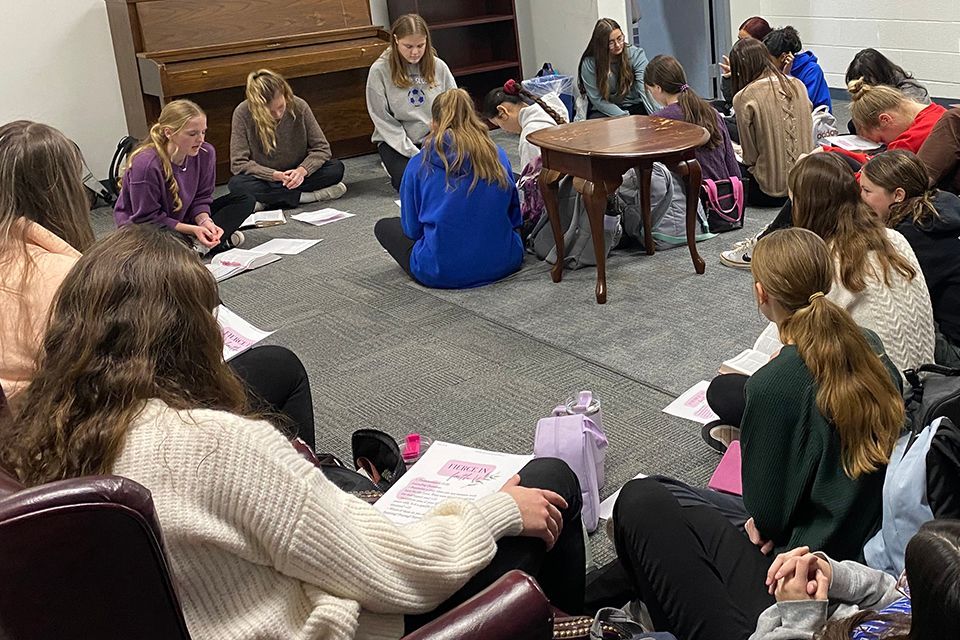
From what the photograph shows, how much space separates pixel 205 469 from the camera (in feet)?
4.29

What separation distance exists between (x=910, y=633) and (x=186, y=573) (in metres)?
0.83

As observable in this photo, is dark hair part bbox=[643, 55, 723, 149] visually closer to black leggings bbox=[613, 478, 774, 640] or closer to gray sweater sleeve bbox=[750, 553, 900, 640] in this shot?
black leggings bbox=[613, 478, 774, 640]

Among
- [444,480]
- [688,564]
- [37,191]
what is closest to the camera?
[688,564]

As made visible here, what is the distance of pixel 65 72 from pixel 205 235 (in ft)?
7.44

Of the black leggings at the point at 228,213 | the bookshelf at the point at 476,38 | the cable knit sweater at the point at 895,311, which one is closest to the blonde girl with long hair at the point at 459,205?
the black leggings at the point at 228,213

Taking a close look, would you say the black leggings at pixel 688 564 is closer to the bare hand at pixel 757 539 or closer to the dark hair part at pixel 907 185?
the bare hand at pixel 757 539

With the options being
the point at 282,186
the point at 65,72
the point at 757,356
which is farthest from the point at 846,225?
the point at 65,72

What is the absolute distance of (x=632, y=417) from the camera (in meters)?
2.98

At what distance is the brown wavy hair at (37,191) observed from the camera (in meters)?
2.43

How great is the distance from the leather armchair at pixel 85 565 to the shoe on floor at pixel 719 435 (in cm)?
188

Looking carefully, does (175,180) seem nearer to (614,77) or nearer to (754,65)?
(754,65)

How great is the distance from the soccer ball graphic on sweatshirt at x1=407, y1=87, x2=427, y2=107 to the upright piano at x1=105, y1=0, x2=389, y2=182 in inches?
32.7

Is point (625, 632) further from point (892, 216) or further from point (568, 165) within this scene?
point (568, 165)

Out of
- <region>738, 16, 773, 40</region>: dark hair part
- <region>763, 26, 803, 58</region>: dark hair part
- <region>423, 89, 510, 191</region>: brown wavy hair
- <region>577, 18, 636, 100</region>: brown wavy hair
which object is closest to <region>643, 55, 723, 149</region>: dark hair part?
<region>423, 89, 510, 191</region>: brown wavy hair
